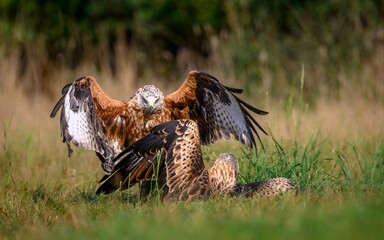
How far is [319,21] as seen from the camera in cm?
1591

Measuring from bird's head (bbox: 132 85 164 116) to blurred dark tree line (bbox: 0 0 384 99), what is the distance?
620cm

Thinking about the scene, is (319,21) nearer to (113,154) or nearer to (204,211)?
(113,154)

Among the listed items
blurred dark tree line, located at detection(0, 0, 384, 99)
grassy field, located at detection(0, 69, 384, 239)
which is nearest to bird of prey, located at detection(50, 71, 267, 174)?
grassy field, located at detection(0, 69, 384, 239)

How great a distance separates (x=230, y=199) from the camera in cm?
709

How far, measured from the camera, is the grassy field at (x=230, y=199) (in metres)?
4.87

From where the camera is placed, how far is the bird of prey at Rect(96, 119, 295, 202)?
7648mm

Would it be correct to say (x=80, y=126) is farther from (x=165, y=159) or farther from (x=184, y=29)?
(x=184, y=29)

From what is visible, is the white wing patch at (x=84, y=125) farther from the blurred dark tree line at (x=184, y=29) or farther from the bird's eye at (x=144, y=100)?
the blurred dark tree line at (x=184, y=29)

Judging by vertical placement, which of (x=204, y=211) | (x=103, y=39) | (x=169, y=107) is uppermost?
(x=103, y=39)

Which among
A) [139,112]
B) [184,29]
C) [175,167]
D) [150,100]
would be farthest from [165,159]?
[184,29]

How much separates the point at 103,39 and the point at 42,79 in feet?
5.24

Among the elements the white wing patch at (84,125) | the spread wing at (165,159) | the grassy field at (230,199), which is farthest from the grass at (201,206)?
the white wing patch at (84,125)

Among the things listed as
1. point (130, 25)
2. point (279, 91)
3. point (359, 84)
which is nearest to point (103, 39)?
point (130, 25)

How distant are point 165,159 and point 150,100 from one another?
89cm
